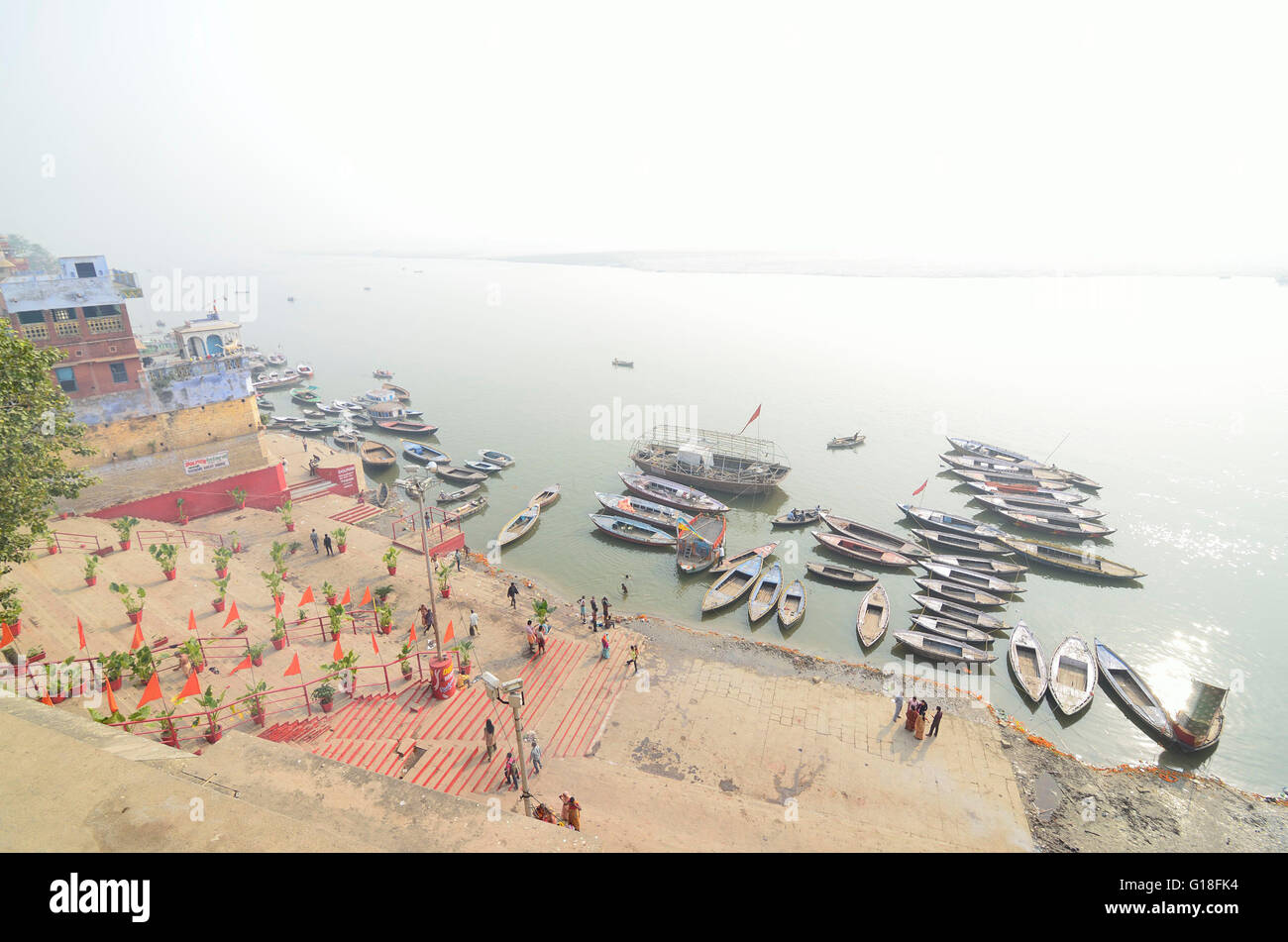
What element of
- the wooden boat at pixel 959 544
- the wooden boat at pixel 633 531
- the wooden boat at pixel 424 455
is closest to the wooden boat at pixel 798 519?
the wooden boat at pixel 959 544

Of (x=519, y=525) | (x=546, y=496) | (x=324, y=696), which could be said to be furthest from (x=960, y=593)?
(x=324, y=696)

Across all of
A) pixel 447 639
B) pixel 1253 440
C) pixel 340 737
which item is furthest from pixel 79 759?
pixel 1253 440

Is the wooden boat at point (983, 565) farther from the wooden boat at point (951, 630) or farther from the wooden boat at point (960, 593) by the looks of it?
the wooden boat at point (951, 630)

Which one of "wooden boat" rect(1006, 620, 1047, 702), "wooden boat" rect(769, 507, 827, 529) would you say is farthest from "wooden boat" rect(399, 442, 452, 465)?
"wooden boat" rect(1006, 620, 1047, 702)

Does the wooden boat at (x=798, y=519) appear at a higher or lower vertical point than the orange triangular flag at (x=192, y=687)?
lower

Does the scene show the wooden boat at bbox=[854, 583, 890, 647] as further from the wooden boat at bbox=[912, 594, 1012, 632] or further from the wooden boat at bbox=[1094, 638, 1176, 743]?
the wooden boat at bbox=[1094, 638, 1176, 743]

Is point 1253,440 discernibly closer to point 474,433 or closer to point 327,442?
point 474,433

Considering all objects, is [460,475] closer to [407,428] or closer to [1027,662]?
[407,428]
